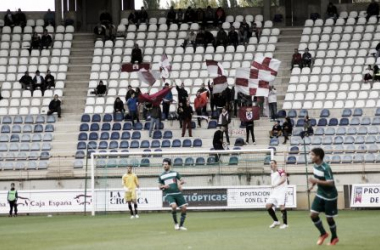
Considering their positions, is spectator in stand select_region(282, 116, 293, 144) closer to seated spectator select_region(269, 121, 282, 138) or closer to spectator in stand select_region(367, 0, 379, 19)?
seated spectator select_region(269, 121, 282, 138)

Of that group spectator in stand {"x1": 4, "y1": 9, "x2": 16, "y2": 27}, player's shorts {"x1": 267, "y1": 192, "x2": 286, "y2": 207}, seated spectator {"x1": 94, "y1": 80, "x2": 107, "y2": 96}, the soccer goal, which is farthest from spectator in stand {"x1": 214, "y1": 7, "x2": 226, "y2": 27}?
player's shorts {"x1": 267, "y1": 192, "x2": 286, "y2": 207}

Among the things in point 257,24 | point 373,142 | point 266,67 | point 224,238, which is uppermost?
point 257,24

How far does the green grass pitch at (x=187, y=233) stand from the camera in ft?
72.0

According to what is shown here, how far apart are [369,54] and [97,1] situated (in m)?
15.7

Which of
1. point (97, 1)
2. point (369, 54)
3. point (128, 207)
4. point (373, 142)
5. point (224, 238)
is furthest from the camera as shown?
point (97, 1)

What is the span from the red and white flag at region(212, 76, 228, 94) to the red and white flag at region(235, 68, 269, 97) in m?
0.51

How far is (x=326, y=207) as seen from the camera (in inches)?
815

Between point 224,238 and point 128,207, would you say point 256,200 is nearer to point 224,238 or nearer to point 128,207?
point 128,207

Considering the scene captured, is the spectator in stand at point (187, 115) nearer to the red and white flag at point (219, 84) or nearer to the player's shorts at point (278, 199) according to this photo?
the red and white flag at point (219, 84)

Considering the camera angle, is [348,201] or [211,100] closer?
[348,201]

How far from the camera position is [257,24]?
5372 centimetres

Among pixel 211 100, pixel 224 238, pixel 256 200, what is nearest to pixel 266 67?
pixel 211 100

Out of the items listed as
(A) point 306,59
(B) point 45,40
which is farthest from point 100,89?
(A) point 306,59

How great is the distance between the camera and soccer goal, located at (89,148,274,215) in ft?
132
